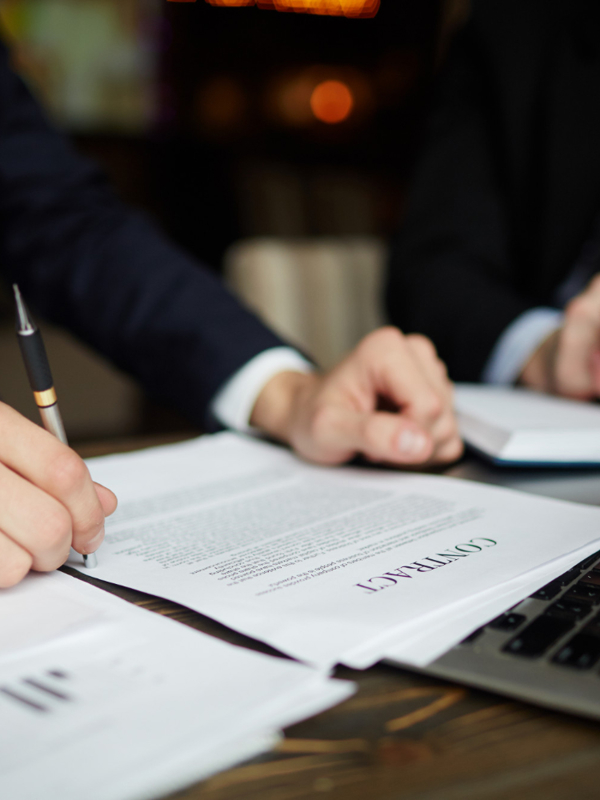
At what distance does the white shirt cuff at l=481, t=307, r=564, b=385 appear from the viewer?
0.85 meters

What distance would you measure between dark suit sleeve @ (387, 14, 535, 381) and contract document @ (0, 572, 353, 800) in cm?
79

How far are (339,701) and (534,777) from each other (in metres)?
0.07

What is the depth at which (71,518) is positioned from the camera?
322 millimetres

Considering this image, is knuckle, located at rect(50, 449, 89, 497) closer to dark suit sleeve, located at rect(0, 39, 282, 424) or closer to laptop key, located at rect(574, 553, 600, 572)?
laptop key, located at rect(574, 553, 600, 572)

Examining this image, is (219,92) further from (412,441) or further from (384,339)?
(412,441)

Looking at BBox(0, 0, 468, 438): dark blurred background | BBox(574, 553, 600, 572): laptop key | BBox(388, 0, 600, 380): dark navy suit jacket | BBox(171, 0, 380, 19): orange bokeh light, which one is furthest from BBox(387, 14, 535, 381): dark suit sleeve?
BBox(171, 0, 380, 19): orange bokeh light

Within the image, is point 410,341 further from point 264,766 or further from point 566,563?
point 264,766

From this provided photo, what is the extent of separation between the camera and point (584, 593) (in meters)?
0.29

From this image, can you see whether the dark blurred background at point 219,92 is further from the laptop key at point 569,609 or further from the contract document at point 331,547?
the laptop key at point 569,609

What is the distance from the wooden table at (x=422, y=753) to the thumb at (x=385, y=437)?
254 mm

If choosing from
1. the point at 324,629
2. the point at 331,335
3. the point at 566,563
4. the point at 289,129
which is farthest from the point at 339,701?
the point at 289,129

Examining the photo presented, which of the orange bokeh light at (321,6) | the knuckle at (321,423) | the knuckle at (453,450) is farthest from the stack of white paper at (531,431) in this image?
the orange bokeh light at (321,6)

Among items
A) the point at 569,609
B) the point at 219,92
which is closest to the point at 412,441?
the point at 569,609

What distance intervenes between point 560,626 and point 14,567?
0.24m
